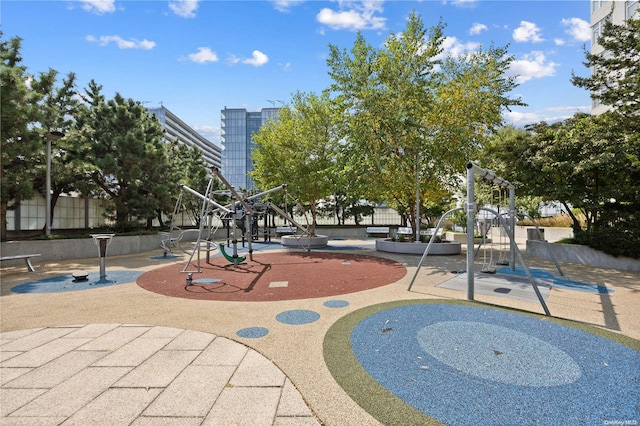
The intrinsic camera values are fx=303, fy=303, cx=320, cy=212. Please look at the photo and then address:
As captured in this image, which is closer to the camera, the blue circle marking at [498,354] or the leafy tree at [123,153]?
the blue circle marking at [498,354]

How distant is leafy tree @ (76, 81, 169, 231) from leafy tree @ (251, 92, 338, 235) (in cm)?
631

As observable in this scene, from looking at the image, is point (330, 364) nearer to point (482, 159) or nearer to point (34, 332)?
point (34, 332)

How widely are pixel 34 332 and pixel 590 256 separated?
17610 millimetres

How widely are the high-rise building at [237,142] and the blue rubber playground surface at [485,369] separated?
404 feet

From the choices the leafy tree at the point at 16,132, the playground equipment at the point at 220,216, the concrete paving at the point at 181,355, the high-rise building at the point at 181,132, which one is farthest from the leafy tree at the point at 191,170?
the high-rise building at the point at 181,132

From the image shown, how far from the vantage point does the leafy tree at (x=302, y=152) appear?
1920 cm

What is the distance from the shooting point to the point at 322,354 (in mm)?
4395

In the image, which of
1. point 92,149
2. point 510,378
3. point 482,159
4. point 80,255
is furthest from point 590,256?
point 92,149

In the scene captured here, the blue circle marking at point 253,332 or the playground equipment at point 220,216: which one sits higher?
the playground equipment at point 220,216

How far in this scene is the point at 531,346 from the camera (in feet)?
15.0

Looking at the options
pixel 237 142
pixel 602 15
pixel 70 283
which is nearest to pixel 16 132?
pixel 70 283

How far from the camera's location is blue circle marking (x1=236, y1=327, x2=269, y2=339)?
16.6ft

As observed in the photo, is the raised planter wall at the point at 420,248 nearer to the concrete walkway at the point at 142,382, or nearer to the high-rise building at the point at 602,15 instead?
the concrete walkway at the point at 142,382

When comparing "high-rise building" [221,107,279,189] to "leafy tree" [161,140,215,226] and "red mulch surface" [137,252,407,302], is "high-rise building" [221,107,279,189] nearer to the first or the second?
"leafy tree" [161,140,215,226]
